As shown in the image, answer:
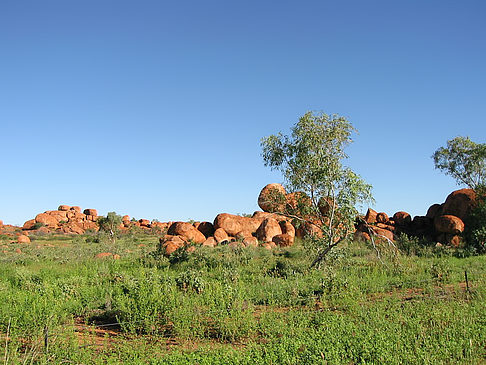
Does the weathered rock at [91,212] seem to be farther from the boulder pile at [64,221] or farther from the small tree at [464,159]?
the small tree at [464,159]

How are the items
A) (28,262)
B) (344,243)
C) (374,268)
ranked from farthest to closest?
(28,262)
(344,243)
(374,268)

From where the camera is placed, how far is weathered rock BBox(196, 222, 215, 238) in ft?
112

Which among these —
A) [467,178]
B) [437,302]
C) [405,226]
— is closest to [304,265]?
[437,302]

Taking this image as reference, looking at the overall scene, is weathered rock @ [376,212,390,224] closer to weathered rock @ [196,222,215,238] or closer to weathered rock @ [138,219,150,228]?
weathered rock @ [196,222,215,238]

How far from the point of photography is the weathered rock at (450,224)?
2934 centimetres

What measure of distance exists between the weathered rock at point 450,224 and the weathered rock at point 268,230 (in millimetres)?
12398

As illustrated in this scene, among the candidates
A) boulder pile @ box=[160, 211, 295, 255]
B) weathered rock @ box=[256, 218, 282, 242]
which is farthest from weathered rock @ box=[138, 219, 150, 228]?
weathered rock @ box=[256, 218, 282, 242]

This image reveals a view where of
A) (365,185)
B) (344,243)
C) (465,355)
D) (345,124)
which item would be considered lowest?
(465,355)

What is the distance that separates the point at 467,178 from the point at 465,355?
45.3m

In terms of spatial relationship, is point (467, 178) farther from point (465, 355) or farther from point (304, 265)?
point (465, 355)

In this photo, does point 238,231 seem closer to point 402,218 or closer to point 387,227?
point 387,227

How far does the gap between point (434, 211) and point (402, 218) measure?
2728 millimetres

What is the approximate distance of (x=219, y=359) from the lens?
252 inches

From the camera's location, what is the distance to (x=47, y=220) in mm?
70562
